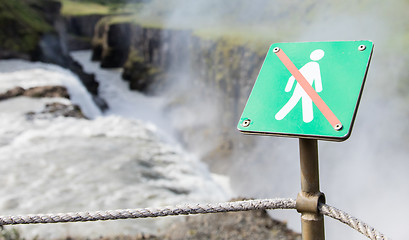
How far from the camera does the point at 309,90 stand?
1.41 meters

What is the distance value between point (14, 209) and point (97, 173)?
52.9 inches

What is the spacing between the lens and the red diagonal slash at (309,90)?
4.26 ft

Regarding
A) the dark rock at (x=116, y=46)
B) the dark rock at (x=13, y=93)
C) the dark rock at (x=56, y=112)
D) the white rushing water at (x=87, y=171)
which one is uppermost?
the dark rock at (x=116, y=46)

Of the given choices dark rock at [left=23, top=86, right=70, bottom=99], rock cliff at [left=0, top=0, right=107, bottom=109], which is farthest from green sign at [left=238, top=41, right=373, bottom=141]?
rock cliff at [left=0, top=0, right=107, bottom=109]

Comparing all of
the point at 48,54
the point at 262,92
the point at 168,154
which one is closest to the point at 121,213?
the point at 262,92

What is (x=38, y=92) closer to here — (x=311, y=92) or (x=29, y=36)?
(x=29, y=36)

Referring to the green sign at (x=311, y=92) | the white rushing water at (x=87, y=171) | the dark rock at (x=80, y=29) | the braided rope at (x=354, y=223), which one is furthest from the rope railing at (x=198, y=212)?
the dark rock at (x=80, y=29)

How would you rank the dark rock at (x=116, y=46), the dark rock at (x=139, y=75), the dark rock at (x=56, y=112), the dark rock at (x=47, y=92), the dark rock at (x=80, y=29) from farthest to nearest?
the dark rock at (x=80, y=29) < the dark rock at (x=116, y=46) < the dark rock at (x=139, y=75) < the dark rock at (x=47, y=92) < the dark rock at (x=56, y=112)

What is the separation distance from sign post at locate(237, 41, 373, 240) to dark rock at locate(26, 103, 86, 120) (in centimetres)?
822

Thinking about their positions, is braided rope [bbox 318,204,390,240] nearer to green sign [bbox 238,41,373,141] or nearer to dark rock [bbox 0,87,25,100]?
green sign [bbox 238,41,373,141]

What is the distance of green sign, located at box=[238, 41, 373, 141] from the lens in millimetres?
1317

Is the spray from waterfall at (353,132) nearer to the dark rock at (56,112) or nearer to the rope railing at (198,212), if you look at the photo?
the dark rock at (56,112)

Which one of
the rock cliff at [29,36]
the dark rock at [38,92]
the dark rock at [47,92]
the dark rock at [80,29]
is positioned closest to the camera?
the dark rock at [38,92]

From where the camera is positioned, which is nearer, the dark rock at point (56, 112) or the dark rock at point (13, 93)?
the dark rock at point (56, 112)
